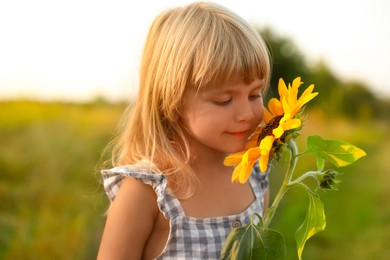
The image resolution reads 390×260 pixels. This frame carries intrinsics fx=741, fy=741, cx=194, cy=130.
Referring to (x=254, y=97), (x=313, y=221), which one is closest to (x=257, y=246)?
(x=313, y=221)

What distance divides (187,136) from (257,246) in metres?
0.39

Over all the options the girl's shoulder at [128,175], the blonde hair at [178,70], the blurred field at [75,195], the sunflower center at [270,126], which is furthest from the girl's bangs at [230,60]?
the blurred field at [75,195]

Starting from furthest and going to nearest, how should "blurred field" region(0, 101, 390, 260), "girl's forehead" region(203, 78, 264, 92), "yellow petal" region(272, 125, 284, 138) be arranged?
"blurred field" region(0, 101, 390, 260), "girl's forehead" region(203, 78, 264, 92), "yellow petal" region(272, 125, 284, 138)

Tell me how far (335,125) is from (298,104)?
2887mm

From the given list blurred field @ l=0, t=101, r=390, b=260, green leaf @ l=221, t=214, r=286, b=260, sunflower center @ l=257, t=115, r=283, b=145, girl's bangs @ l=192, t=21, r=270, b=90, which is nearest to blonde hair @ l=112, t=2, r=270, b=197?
girl's bangs @ l=192, t=21, r=270, b=90

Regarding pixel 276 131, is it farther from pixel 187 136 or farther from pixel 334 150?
pixel 187 136

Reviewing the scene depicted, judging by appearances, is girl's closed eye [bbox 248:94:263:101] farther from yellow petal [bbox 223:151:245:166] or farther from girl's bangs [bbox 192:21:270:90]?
yellow petal [bbox 223:151:245:166]

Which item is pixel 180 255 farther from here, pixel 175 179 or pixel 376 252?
pixel 376 252

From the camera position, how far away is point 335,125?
4.35m

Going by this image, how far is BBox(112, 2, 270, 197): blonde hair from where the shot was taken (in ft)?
5.41

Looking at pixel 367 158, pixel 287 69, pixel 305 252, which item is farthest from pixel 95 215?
pixel 367 158

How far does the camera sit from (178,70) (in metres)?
1.69

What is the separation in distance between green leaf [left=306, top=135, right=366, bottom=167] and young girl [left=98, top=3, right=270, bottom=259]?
6.0 inches

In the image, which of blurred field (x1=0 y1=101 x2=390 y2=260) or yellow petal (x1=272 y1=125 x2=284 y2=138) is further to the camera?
blurred field (x1=0 y1=101 x2=390 y2=260)
